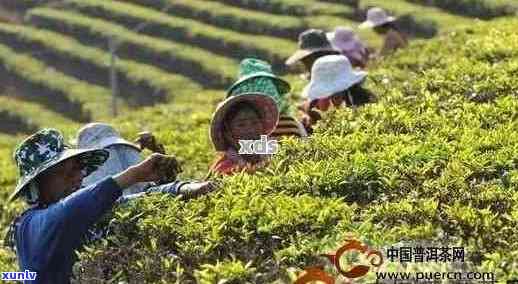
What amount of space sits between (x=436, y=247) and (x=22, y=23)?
28404 mm

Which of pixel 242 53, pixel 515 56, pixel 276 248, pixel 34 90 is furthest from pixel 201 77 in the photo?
pixel 276 248

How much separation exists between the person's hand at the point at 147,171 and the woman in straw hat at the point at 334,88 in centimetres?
259

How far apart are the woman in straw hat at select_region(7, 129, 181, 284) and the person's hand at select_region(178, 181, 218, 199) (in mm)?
332

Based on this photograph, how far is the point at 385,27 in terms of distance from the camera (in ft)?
38.5

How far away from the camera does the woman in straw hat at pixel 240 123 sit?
5.12 meters

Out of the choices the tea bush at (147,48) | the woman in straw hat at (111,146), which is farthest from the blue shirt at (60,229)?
the tea bush at (147,48)

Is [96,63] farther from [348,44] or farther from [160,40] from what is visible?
[348,44]

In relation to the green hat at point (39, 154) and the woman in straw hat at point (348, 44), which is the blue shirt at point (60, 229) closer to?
the green hat at point (39, 154)

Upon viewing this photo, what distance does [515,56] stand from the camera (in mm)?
7004

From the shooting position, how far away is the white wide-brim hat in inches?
251

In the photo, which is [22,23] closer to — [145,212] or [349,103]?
[349,103]

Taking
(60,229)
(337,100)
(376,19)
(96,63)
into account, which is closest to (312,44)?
(337,100)

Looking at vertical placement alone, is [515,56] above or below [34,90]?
above

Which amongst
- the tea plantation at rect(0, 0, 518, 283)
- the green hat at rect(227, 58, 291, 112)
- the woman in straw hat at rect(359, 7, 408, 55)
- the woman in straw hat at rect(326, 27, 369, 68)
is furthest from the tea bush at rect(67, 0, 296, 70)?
the green hat at rect(227, 58, 291, 112)
